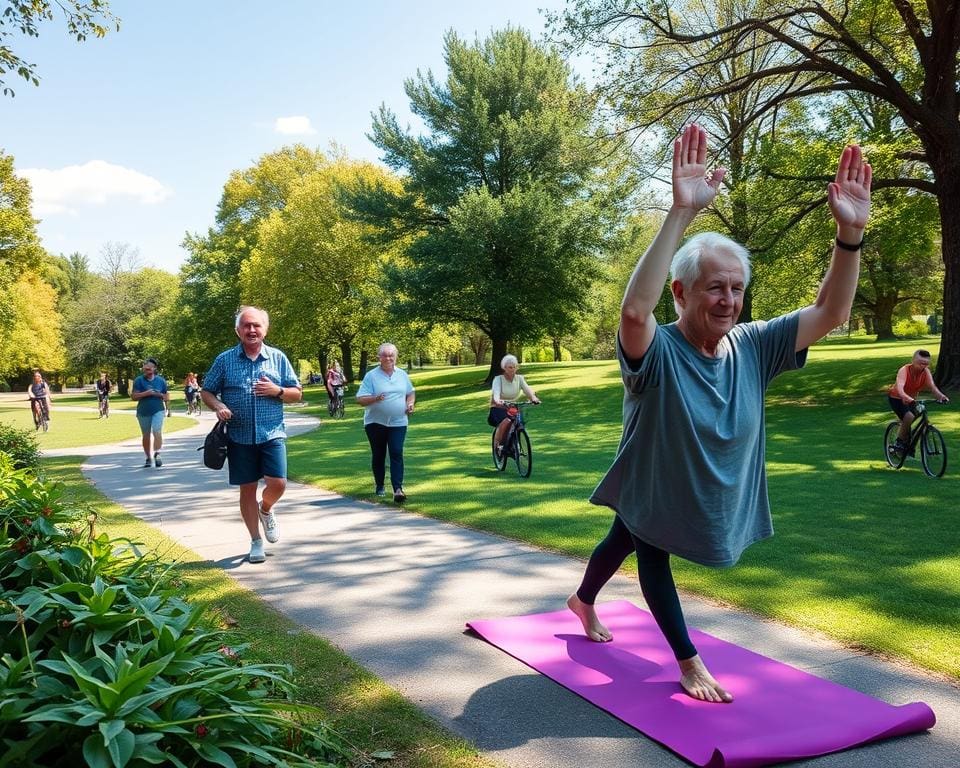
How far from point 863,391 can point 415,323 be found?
20.1 m

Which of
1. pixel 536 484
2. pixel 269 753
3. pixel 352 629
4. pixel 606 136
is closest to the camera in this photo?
pixel 269 753

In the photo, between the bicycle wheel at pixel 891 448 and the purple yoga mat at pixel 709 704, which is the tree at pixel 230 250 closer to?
the bicycle wheel at pixel 891 448

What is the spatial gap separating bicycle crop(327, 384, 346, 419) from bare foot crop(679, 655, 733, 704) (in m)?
24.9

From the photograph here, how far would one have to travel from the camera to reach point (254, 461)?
266 inches

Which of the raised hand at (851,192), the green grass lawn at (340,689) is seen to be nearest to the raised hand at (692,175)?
the raised hand at (851,192)

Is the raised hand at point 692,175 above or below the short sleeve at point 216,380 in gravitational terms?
above

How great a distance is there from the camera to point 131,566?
12.5 ft

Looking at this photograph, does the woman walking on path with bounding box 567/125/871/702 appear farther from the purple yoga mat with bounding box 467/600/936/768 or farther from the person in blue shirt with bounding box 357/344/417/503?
the person in blue shirt with bounding box 357/344/417/503

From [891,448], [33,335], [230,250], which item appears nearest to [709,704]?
[891,448]

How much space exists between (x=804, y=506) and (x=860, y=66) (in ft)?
57.0

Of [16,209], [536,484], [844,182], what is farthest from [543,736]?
[16,209]

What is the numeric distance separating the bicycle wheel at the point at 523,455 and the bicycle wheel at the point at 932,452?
5.45m

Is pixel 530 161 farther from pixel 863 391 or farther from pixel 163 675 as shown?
pixel 163 675

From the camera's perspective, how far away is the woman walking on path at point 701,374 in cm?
310
